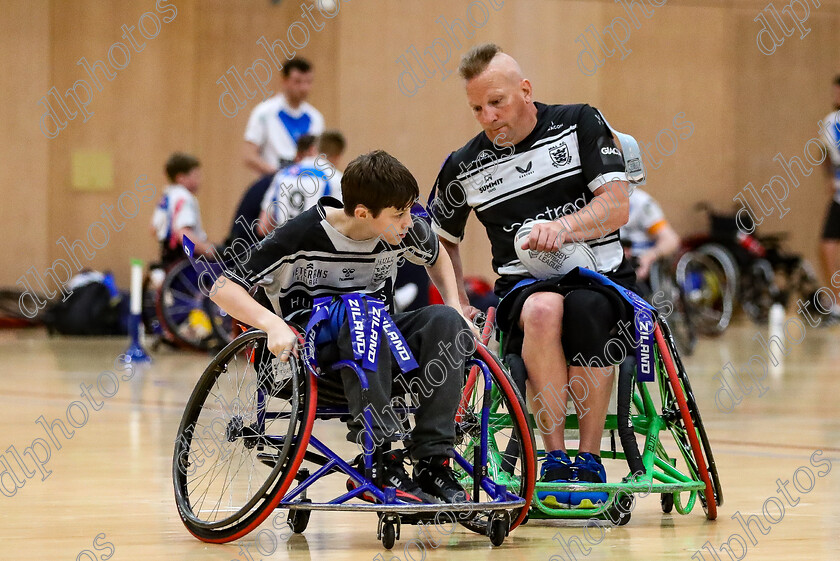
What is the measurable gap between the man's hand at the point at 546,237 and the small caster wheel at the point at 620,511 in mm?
625

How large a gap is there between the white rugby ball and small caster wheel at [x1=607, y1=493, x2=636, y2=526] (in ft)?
1.92

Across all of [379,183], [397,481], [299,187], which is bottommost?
[397,481]

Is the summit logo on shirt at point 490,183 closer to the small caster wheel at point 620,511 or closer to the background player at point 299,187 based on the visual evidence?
the small caster wheel at point 620,511

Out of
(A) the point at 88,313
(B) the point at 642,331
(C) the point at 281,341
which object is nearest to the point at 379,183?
(C) the point at 281,341

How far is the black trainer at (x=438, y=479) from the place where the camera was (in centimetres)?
258

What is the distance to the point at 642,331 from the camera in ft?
9.70

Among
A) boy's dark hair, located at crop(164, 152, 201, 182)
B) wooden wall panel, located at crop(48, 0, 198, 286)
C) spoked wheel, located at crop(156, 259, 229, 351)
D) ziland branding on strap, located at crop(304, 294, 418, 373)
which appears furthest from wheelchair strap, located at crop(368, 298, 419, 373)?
wooden wall panel, located at crop(48, 0, 198, 286)

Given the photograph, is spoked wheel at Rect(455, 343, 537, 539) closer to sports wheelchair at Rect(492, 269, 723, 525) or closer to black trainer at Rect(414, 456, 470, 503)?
black trainer at Rect(414, 456, 470, 503)

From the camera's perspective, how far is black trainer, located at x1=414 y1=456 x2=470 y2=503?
258cm

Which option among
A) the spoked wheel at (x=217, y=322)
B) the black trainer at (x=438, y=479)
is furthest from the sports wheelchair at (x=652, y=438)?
the spoked wheel at (x=217, y=322)

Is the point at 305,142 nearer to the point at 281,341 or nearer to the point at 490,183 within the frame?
the point at 490,183

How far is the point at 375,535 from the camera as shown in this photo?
2.85 meters

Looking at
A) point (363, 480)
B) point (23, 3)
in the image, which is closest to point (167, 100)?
point (23, 3)

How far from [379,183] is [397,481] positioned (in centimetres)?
64
